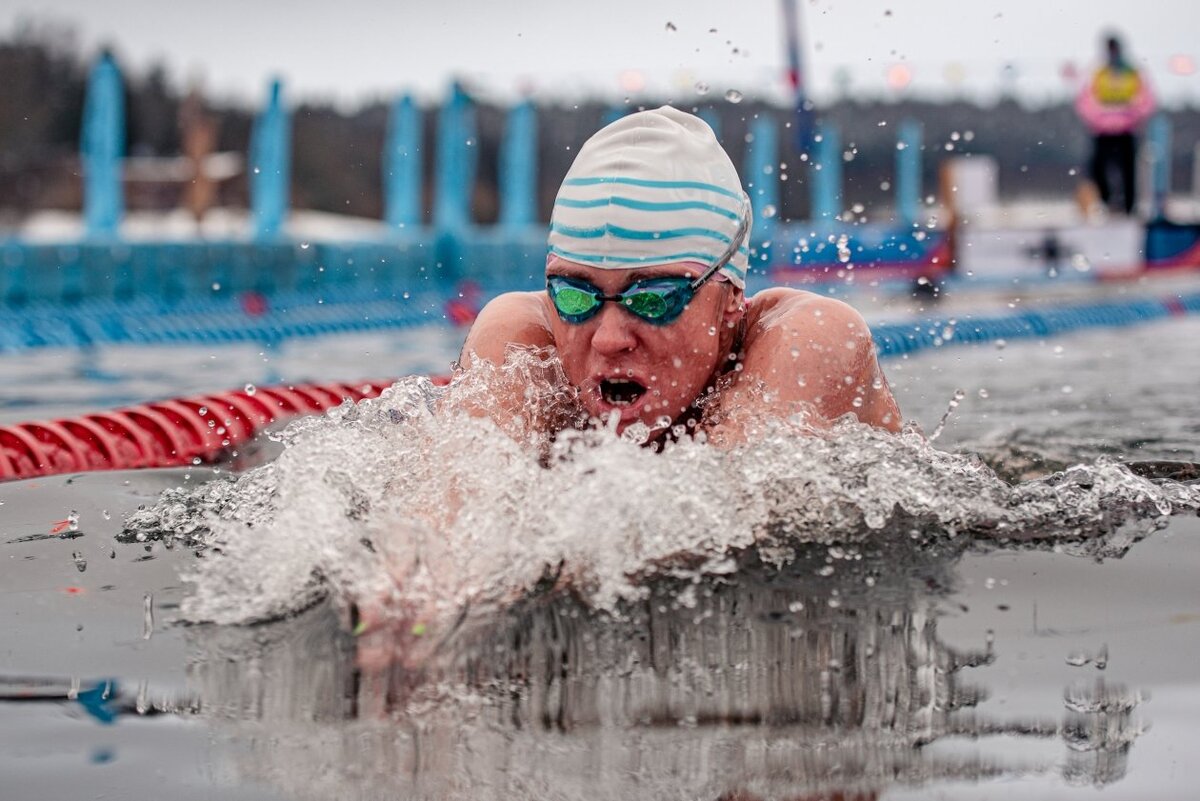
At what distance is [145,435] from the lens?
4422 millimetres

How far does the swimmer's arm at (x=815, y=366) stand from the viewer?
2791 millimetres

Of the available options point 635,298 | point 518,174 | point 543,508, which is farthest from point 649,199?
point 518,174

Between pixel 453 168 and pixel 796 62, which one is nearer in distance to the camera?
pixel 453 168

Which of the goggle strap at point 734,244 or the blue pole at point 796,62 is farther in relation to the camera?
the blue pole at point 796,62

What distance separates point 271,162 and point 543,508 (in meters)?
12.2

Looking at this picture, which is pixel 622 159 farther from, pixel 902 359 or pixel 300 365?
pixel 300 365

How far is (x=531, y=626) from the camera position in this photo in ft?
7.02

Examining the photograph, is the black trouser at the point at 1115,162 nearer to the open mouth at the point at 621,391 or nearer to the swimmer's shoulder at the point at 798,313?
the swimmer's shoulder at the point at 798,313

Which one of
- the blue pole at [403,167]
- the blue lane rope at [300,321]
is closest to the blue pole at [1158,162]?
the blue lane rope at [300,321]

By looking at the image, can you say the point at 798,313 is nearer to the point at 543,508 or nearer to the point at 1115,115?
the point at 543,508

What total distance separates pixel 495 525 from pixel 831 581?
60cm

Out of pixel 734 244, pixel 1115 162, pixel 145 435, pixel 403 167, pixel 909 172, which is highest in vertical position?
pixel 909 172

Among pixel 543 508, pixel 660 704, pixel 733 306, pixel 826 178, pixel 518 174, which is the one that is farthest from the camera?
pixel 826 178

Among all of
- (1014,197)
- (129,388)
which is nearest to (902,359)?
(129,388)
